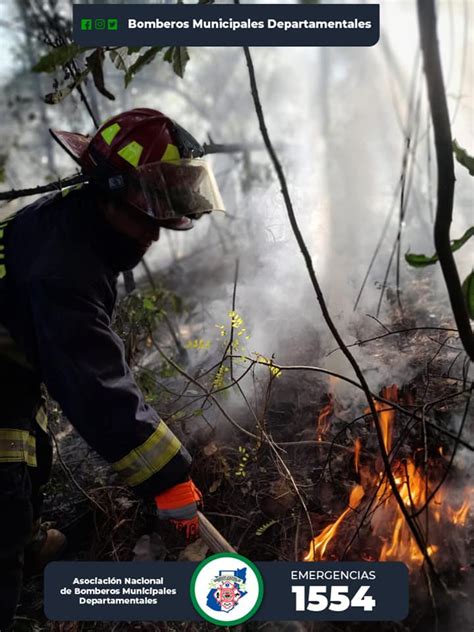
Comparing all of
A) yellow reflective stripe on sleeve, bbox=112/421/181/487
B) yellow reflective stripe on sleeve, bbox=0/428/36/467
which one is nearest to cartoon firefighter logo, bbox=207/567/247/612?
yellow reflective stripe on sleeve, bbox=112/421/181/487

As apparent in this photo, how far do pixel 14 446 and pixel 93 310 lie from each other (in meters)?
0.92

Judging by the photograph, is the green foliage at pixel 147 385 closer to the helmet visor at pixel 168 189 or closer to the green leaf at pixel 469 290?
the helmet visor at pixel 168 189

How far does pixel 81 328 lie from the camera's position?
2000 millimetres

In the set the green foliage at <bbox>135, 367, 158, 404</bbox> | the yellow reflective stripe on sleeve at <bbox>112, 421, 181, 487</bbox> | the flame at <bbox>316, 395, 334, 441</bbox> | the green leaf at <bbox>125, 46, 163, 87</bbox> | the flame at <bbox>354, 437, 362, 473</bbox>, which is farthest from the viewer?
the green foliage at <bbox>135, 367, 158, 404</bbox>

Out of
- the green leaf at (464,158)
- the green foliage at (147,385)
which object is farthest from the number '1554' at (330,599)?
the green foliage at (147,385)

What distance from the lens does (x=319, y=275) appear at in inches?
174

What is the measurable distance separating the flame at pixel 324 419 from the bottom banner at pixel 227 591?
104 centimetres

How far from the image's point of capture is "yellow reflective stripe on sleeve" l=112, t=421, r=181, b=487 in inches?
82.3

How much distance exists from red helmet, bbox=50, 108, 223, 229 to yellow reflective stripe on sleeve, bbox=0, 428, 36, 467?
1315mm

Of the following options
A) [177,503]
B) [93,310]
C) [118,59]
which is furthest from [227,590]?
[118,59]

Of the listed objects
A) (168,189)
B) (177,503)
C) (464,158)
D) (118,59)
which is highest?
(118,59)

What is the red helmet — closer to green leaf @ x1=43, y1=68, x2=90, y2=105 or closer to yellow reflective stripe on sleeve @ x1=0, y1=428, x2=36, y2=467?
green leaf @ x1=43, y1=68, x2=90, y2=105

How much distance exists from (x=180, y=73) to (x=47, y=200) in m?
0.90

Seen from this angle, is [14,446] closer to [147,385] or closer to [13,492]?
[13,492]
